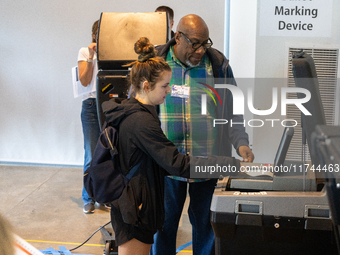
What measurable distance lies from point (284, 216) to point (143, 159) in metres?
0.64

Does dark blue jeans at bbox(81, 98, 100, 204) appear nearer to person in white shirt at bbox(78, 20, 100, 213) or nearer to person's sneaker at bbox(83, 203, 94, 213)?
person in white shirt at bbox(78, 20, 100, 213)

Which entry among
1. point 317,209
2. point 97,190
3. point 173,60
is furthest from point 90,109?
point 317,209

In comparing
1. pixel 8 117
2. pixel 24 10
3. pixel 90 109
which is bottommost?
pixel 8 117

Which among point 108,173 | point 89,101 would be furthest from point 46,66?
point 108,173

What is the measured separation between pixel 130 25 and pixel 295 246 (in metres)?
1.75

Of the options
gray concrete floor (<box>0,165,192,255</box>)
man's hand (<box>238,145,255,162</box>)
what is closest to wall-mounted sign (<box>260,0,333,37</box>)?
man's hand (<box>238,145,255,162</box>)

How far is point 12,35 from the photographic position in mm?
4785

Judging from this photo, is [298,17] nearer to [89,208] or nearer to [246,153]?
[246,153]

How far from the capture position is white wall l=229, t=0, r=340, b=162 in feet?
8.45

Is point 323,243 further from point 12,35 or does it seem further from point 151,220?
point 12,35

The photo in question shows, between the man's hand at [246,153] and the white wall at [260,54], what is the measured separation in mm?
895

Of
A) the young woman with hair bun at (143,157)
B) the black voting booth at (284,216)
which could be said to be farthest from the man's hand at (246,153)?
the black voting booth at (284,216)

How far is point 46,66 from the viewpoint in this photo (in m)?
4.80

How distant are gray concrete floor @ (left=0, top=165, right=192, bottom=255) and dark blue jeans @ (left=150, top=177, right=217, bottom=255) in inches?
27.4
